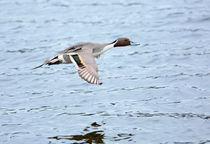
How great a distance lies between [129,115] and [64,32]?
456 centimetres

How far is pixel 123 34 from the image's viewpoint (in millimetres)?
11180

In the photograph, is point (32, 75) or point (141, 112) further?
point (32, 75)

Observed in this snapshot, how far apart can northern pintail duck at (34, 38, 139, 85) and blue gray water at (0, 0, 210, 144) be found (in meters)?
0.66

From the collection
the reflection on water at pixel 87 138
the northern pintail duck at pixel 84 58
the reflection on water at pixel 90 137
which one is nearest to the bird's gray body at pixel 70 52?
the northern pintail duck at pixel 84 58

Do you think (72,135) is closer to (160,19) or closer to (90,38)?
(90,38)

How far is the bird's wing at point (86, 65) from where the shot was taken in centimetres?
682

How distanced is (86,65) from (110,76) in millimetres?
1985

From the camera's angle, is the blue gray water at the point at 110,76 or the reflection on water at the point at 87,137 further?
the blue gray water at the point at 110,76

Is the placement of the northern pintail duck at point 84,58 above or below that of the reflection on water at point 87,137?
above

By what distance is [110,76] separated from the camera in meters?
9.09

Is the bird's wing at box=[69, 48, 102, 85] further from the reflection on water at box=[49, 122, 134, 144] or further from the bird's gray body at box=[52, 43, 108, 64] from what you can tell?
the reflection on water at box=[49, 122, 134, 144]

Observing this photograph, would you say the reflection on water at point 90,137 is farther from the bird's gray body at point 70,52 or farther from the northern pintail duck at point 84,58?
the bird's gray body at point 70,52

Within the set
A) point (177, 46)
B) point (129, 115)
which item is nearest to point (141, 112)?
point (129, 115)

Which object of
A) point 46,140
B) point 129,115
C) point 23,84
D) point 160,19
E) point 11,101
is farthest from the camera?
point 160,19
